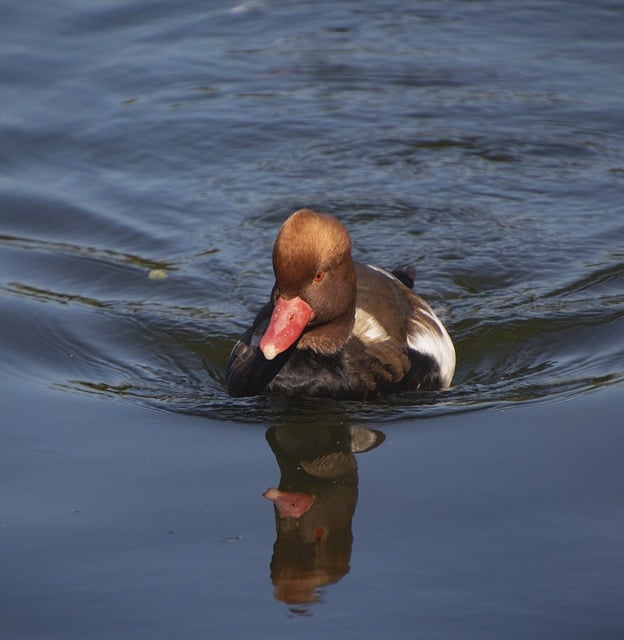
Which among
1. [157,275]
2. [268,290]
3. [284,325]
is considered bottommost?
[284,325]

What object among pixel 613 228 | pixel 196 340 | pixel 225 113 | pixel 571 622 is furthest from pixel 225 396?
pixel 225 113

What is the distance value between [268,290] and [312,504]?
3.42 m

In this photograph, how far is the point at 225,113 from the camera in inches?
497

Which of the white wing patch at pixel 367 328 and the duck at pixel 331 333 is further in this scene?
the white wing patch at pixel 367 328

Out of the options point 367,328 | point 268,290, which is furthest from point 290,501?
point 268,290

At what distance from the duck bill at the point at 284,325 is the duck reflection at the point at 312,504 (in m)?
0.54

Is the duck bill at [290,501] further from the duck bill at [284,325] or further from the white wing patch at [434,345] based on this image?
the white wing patch at [434,345]

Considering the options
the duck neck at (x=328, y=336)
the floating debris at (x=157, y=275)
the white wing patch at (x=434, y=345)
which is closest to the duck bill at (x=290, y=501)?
the duck neck at (x=328, y=336)

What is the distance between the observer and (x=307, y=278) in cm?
696

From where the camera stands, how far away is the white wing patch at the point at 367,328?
7.59 m

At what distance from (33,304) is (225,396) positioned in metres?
1.95

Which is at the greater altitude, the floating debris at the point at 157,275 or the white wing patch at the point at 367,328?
the floating debris at the point at 157,275

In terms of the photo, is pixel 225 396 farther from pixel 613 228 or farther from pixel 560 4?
pixel 560 4

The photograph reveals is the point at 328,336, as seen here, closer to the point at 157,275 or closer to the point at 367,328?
the point at 367,328
